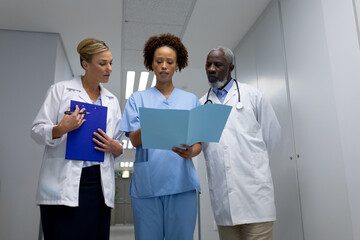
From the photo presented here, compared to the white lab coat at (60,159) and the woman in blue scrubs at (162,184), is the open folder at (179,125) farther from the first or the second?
the white lab coat at (60,159)

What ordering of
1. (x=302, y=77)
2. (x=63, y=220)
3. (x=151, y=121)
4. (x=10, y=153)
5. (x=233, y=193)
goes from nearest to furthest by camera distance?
(x=151, y=121)
(x=63, y=220)
(x=233, y=193)
(x=302, y=77)
(x=10, y=153)

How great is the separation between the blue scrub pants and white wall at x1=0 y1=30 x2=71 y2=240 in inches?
84.5

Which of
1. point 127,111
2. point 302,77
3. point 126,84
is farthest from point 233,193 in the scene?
point 126,84

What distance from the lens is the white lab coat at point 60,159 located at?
1.45 metres

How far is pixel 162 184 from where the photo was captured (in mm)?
1465

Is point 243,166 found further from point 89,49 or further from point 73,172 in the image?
point 89,49

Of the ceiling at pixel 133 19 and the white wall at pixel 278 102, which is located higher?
the ceiling at pixel 133 19

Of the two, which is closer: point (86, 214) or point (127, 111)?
point (86, 214)

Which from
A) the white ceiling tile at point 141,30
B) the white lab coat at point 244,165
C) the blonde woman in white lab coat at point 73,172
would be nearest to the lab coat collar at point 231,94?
the white lab coat at point 244,165

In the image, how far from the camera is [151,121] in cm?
130

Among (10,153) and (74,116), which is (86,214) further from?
(10,153)

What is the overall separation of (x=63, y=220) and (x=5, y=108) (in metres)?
2.34

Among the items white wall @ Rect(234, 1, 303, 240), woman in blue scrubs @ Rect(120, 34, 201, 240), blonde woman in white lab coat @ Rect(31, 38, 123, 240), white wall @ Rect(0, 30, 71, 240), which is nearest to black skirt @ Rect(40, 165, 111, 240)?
blonde woman in white lab coat @ Rect(31, 38, 123, 240)

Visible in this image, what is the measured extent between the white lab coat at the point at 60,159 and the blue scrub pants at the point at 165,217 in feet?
0.61
